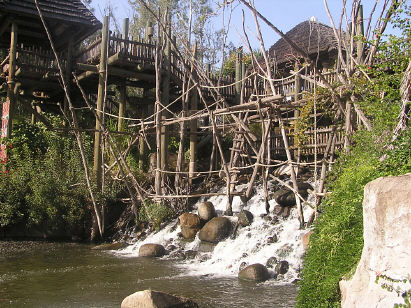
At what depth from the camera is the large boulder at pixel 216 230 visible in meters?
11.8

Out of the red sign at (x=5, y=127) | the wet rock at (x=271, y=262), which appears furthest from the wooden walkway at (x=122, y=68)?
the wet rock at (x=271, y=262)

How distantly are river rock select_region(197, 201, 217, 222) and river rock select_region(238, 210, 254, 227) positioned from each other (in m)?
0.99

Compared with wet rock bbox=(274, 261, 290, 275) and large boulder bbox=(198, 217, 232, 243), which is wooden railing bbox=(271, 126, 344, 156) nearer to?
large boulder bbox=(198, 217, 232, 243)

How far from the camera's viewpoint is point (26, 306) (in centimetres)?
729

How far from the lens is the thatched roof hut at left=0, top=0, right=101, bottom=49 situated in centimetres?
1512

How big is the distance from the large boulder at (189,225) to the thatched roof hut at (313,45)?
5.70 meters

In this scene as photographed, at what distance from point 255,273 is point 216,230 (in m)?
2.84

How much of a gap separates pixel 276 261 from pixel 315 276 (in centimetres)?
476

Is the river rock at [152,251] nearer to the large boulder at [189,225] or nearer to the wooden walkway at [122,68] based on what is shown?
the large boulder at [189,225]

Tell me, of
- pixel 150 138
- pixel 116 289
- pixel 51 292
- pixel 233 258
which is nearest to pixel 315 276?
pixel 116 289

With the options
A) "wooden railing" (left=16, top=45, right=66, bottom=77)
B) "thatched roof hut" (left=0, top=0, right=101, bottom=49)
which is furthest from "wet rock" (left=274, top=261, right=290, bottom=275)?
"thatched roof hut" (left=0, top=0, right=101, bottom=49)

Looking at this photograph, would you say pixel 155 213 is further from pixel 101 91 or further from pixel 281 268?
pixel 281 268

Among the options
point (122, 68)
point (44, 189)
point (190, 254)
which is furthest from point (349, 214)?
point (122, 68)

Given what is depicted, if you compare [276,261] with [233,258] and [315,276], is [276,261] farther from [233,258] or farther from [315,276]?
[315,276]
